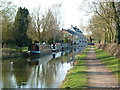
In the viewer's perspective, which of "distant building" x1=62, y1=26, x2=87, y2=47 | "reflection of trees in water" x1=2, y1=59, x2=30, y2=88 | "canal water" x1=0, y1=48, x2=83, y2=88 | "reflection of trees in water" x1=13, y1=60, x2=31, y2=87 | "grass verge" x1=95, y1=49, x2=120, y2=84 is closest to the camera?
"canal water" x1=0, y1=48, x2=83, y2=88

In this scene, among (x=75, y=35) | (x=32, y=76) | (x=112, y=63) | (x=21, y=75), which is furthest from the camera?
(x=75, y=35)

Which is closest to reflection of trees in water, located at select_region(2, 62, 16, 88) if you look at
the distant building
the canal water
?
the canal water

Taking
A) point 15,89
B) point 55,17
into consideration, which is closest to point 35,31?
point 55,17

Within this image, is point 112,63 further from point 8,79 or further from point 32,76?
point 8,79

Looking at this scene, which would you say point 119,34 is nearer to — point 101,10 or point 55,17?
point 101,10

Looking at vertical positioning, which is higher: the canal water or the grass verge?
the grass verge

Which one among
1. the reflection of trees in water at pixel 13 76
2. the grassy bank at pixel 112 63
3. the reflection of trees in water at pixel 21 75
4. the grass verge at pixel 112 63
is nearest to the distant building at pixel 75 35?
the grass verge at pixel 112 63

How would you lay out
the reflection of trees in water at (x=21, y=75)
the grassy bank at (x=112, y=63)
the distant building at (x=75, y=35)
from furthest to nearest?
the distant building at (x=75, y=35) → the grassy bank at (x=112, y=63) → the reflection of trees in water at (x=21, y=75)

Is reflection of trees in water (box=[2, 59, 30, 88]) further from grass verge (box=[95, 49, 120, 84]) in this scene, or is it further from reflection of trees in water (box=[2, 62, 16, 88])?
grass verge (box=[95, 49, 120, 84])

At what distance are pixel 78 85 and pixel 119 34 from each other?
49.5 ft

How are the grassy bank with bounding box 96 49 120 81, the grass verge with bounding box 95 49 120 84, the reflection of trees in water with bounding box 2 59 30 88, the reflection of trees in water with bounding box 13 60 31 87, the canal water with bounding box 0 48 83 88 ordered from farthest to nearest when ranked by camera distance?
the grassy bank with bounding box 96 49 120 81, the grass verge with bounding box 95 49 120 84, the reflection of trees in water with bounding box 13 60 31 87, the reflection of trees in water with bounding box 2 59 30 88, the canal water with bounding box 0 48 83 88

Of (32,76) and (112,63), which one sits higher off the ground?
(112,63)

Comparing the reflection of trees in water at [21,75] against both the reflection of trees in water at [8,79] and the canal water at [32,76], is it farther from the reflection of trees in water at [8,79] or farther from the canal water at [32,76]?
the reflection of trees in water at [8,79]

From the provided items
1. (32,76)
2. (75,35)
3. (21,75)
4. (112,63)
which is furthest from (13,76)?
(75,35)
